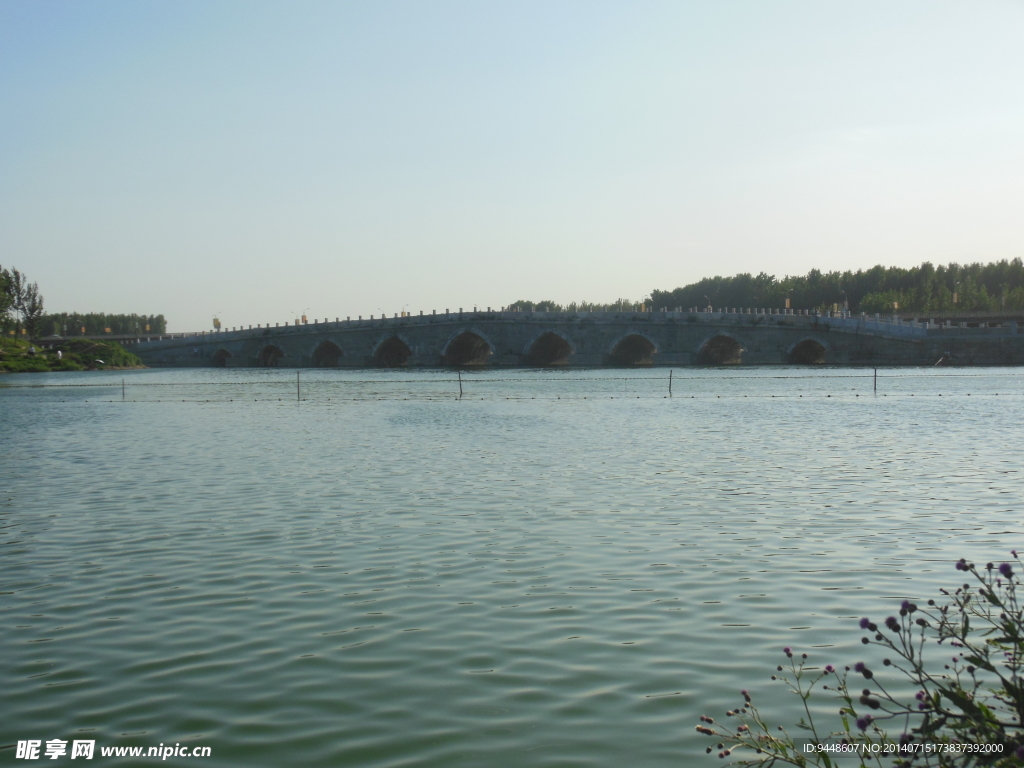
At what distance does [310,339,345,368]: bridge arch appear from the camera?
9200 cm

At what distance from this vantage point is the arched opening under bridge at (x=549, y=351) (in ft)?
276

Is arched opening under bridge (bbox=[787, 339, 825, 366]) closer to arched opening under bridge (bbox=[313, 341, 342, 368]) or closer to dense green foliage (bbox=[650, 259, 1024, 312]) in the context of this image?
arched opening under bridge (bbox=[313, 341, 342, 368])

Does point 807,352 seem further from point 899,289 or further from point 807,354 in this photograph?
point 899,289

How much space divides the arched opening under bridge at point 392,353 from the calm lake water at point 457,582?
67.5 m

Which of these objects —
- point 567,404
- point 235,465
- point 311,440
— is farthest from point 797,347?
point 235,465

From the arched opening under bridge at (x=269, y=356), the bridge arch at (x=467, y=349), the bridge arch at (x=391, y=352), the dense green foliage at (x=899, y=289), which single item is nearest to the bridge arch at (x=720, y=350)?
the bridge arch at (x=467, y=349)

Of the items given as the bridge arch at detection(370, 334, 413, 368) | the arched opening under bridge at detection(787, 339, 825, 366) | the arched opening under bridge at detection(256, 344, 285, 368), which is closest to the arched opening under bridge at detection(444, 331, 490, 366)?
the bridge arch at detection(370, 334, 413, 368)

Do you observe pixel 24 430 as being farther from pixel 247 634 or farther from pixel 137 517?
pixel 247 634

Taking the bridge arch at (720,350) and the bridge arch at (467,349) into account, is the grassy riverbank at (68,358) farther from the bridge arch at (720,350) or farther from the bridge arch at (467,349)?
the bridge arch at (720,350)

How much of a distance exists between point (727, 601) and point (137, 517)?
7.99 meters

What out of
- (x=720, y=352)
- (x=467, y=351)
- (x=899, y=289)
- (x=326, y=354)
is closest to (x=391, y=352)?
(x=326, y=354)

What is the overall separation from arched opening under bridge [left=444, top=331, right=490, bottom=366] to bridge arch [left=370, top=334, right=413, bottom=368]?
11.7ft

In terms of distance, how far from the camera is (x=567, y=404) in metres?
36.1

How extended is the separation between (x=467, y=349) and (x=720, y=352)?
22.5 meters
